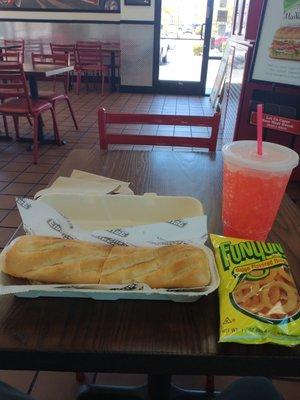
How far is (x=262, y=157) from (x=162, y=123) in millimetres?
861

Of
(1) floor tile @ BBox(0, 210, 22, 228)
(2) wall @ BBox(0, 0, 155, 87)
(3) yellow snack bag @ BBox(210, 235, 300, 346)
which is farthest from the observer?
(2) wall @ BBox(0, 0, 155, 87)

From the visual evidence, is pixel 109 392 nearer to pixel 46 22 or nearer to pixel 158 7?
pixel 158 7

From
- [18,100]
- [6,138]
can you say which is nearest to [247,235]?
[18,100]

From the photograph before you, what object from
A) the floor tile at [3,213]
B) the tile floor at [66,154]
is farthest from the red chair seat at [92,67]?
the floor tile at [3,213]

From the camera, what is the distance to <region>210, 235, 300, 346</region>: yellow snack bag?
0.48m

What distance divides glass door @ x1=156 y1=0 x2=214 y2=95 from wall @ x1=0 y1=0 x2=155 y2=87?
28cm

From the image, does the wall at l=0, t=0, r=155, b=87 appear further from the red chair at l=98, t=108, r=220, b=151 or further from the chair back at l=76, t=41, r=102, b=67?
the red chair at l=98, t=108, r=220, b=151

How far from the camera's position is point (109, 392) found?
3.80ft

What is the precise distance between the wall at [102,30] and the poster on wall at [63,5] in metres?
0.09

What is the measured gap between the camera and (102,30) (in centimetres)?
663

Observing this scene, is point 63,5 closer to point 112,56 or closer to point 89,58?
point 89,58

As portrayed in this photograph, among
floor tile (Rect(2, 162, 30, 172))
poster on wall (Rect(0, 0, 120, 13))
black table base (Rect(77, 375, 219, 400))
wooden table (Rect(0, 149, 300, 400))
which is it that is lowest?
floor tile (Rect(2, 162, 30, 172))

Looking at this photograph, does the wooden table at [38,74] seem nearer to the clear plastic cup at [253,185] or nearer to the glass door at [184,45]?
the clear plastic cup at [253,185]

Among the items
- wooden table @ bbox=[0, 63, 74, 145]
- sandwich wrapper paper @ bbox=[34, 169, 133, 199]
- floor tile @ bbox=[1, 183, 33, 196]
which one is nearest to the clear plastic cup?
sandwich wrapper paper @ bbox=[34, 169, 133, 199]
